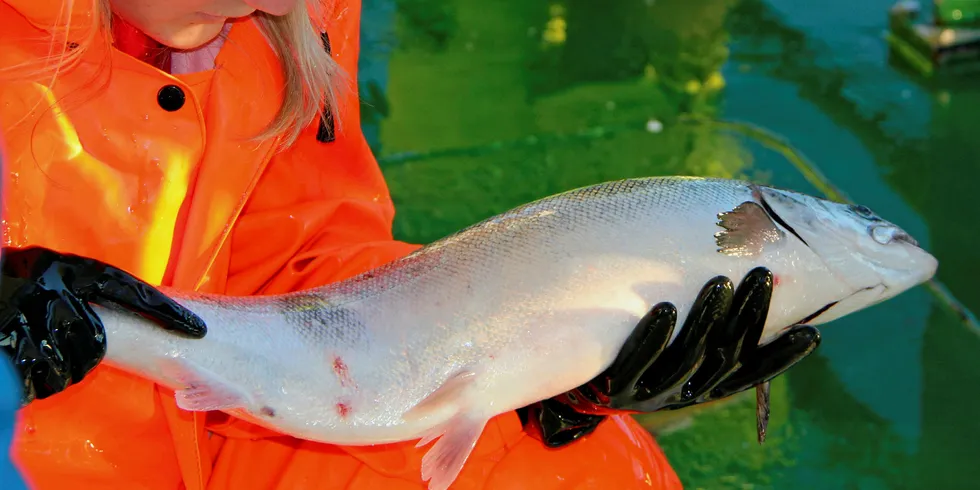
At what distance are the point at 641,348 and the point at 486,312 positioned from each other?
0.24 metres

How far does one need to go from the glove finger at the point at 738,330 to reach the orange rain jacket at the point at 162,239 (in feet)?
0.76

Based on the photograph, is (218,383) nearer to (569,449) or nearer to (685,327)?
(569,449)

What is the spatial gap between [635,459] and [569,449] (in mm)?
130

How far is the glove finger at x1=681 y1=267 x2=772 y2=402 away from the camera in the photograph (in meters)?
1.43

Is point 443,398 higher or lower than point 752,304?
lower

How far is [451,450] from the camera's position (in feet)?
4.56

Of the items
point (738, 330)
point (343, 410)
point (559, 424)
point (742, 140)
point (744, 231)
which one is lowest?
point (742, 140)

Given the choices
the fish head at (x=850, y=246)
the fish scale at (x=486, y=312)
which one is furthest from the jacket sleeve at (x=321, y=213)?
the fish head at (x=850, y=246)

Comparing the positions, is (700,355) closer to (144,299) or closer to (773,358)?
(773,358)

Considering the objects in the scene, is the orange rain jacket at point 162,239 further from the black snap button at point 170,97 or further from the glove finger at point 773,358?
the glove finger at point 773,358

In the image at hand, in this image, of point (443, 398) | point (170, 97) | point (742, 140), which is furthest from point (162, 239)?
point (742, 140)

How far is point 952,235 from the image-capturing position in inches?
126

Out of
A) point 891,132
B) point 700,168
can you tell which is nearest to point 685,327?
point 700,168

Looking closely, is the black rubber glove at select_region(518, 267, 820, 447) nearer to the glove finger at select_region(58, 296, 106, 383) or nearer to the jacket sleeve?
the jacket sleeve
